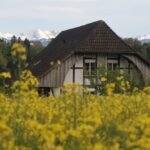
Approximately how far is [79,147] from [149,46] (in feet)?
256

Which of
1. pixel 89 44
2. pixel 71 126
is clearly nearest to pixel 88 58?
pixel 89 44

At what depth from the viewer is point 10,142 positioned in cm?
338

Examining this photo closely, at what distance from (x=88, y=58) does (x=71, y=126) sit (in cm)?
3547

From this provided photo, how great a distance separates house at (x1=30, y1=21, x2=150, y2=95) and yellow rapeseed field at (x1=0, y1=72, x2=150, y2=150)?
3088cm

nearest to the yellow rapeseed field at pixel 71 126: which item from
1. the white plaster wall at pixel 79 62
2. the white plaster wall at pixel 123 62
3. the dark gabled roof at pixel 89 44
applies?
the white plaster wall at pixel 79 62

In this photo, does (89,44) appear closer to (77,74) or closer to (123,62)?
(123,62)

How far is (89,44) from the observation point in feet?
132

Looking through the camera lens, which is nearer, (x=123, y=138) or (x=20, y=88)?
(x=123, y=138)

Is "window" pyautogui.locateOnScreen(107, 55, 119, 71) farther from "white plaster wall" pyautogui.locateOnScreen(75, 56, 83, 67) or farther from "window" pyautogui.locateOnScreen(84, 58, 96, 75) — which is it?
"white plaster wall" pyautogui.locateOnScreen(75, 56, 83, 67)

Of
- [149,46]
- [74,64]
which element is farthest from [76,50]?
[149,46]

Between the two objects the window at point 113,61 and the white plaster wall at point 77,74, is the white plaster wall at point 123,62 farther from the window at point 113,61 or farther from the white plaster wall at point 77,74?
the white plaster wall at point 77,74

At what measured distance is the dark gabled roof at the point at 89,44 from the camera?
39781 millimetres

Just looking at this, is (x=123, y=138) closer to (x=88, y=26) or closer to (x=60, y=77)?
(x=60, y=77)

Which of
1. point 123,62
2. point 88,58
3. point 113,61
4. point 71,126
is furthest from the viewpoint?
point 123,62
